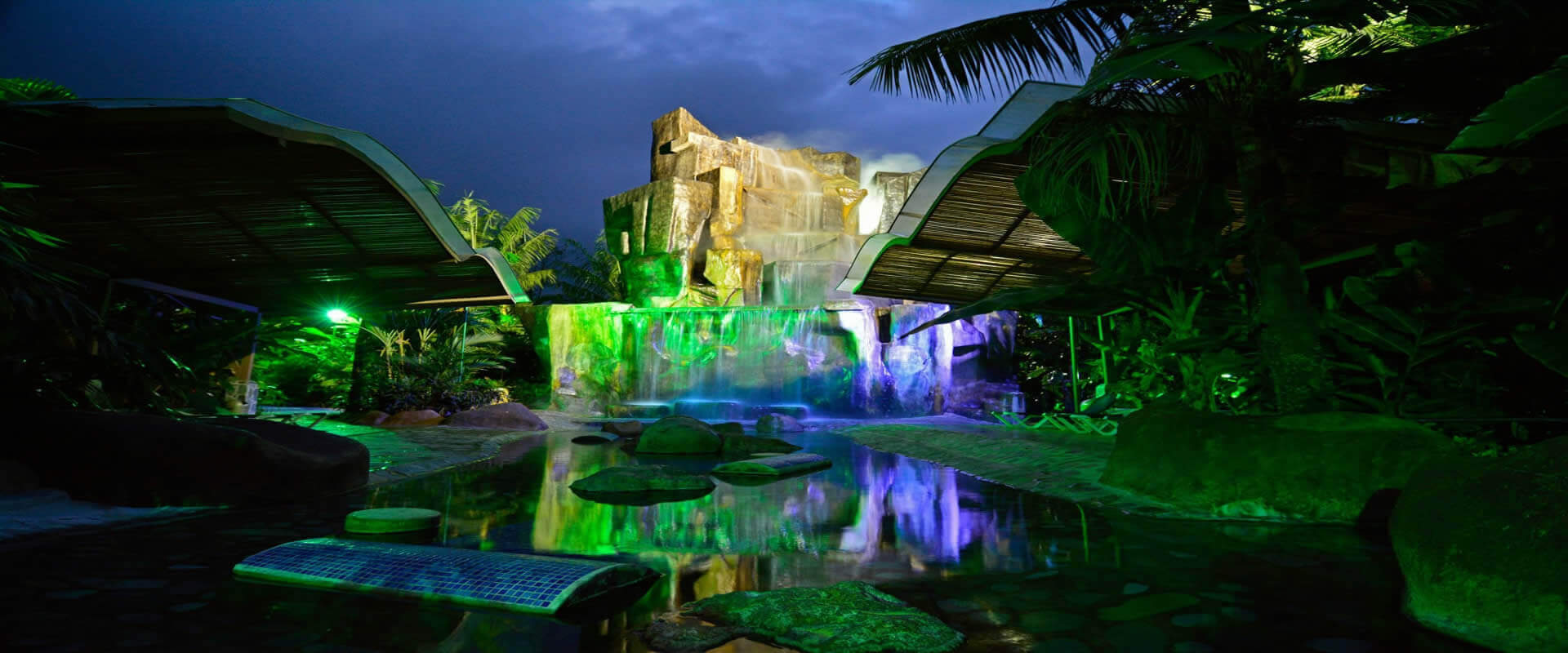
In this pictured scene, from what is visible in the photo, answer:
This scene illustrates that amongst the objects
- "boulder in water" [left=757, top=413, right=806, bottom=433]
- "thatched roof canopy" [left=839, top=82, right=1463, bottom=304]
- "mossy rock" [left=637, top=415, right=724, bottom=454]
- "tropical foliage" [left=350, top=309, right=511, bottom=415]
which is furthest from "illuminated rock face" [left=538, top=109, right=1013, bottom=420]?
"mossy rock" [left=637, top=415, right=724, bottom=454]

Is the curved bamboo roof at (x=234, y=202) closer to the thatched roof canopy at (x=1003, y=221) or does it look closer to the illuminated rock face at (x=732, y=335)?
the thatched roof canopy at (x=1003, y=221)

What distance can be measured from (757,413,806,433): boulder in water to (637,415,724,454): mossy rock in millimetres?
4143

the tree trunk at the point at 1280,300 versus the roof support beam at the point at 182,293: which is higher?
the roof support beam at the point at 182,293

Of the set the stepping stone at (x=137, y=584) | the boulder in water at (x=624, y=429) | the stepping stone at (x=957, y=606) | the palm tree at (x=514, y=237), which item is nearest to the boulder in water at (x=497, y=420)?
the boulder in water at (x=624, y=429)

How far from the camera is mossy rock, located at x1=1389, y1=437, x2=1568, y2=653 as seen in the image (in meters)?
1.95

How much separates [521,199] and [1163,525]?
120518 mm

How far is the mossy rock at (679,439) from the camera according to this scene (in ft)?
26.2

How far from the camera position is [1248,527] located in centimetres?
368

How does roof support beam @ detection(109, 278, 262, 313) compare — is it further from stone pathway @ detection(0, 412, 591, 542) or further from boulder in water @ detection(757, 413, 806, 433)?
boulder in water @ detection(757, 413, 806, 433)

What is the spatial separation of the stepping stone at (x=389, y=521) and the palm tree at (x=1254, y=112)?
3.42 metres

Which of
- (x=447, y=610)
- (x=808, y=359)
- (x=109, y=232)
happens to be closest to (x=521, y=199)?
(x=808, y=359)

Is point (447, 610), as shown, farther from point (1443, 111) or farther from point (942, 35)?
point (1443, 111)

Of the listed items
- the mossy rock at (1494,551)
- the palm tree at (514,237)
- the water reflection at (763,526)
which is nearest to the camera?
the mossy rock at (1494,551)

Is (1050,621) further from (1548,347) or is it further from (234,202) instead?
(234,202)
